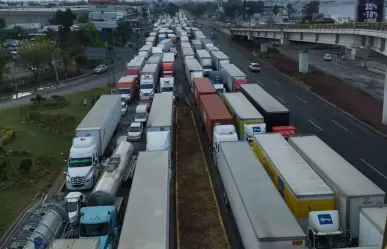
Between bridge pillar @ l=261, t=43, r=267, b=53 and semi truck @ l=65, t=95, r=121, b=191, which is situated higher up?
bridge pillar @ l=261, t=43, r=267, b=53

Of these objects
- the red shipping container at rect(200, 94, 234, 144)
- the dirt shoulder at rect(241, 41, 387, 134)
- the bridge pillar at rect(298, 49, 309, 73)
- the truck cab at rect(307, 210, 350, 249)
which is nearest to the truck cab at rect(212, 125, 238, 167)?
the red shipping container at rect(200, 94, 234, 144)

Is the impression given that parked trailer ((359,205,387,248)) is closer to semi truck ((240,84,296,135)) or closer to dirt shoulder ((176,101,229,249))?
dirt shoulder ((176,101,229,249))

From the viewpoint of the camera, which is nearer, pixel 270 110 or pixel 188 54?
pixel 270 110

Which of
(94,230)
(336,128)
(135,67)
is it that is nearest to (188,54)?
(135,67)

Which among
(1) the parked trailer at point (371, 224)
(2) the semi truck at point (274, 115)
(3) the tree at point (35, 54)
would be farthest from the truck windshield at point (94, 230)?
(3) the tree at point (35, 54)

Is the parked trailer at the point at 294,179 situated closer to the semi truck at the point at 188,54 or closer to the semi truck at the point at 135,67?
the semi truck at the point at 135,67

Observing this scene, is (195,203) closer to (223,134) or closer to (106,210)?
(106,210)
